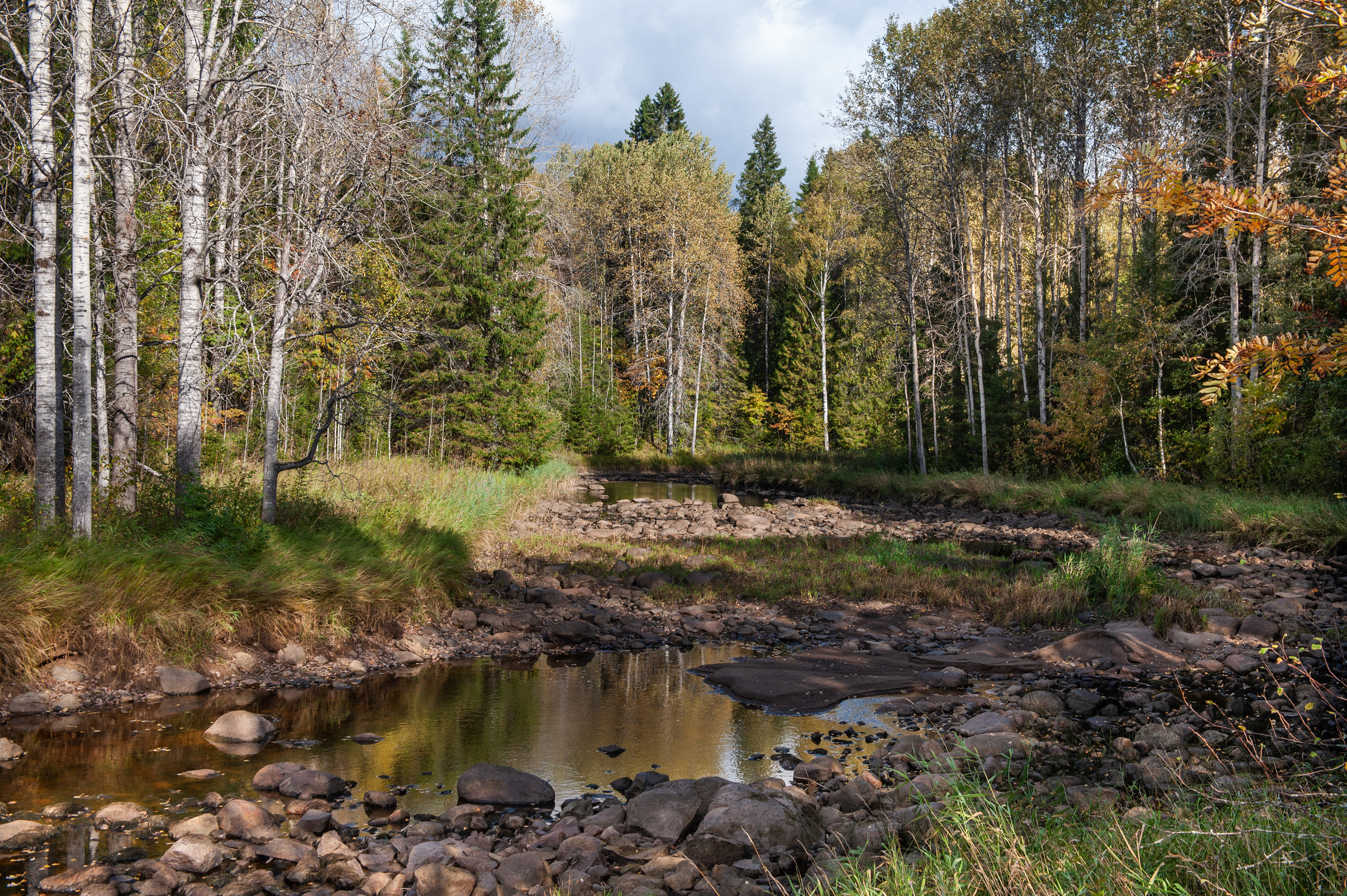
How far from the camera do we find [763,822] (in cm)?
424

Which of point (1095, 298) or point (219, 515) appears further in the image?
point (1095, 298)

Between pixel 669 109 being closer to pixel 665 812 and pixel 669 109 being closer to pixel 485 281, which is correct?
pixel 485 281

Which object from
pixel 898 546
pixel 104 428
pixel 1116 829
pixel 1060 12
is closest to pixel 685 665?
pixel 1116 829

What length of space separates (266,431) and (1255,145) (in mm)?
22151

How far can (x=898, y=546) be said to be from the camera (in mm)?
13883

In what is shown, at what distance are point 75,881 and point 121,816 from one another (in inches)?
29.1

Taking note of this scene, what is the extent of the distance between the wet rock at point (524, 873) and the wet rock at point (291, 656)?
4617mm

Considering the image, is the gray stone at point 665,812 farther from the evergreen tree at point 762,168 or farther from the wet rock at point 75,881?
the evergreen tree at point 762,168

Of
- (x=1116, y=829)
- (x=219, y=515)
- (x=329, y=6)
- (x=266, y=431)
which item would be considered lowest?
(x=1116, y=829)

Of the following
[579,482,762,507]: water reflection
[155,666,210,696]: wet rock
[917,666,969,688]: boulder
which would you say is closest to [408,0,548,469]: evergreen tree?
[579,482,762,507]: water reflection

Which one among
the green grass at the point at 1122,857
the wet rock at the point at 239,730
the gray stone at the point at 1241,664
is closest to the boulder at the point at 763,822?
the green grass at the point at 1122,857

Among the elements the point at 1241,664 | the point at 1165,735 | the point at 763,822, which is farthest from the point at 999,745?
the point at 1241,664

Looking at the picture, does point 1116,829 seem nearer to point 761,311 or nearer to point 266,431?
point 266,431

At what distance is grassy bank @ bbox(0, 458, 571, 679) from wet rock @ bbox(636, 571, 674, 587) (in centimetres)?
242
